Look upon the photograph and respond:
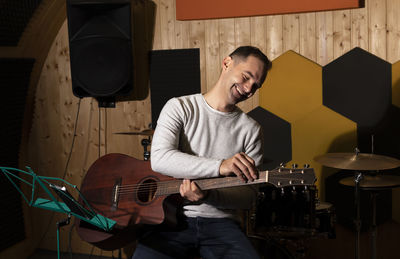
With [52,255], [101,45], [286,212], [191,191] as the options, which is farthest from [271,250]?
[52,255]

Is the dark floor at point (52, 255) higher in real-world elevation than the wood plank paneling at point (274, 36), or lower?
lower

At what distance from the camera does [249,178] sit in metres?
1.55

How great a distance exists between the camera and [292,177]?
62.1 inches

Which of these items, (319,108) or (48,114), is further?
(48,114)

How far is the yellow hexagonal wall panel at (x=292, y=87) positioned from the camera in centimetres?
279

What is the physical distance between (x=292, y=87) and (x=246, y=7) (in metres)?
0.63

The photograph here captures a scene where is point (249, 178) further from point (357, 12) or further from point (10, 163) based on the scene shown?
point (10, 163)

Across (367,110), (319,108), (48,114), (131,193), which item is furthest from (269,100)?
(48,114)

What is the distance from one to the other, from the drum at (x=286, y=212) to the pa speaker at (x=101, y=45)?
124 cm

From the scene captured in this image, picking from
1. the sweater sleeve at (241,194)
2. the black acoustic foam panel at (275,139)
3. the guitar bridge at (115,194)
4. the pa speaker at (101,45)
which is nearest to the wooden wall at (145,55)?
the black acoustic foam panel at (275,139)

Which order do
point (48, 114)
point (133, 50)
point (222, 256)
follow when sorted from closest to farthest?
point (222, 256) < point (133, 50) < point (48, 114)

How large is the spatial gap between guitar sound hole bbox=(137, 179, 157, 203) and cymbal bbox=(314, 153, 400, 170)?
96cm

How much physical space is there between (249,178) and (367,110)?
4.96 ft

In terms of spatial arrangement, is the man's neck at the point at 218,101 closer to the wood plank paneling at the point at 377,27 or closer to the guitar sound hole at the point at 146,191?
the guitar sound hole at the point at 146,191
